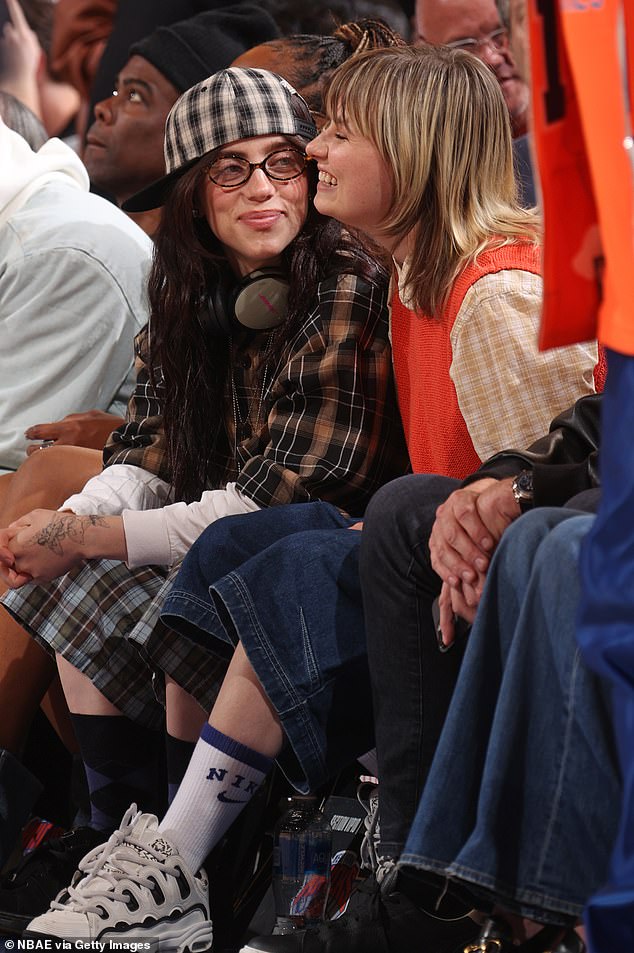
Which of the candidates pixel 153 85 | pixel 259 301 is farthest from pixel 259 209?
pixel 153 85

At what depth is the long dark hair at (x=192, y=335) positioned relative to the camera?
208 centimetres

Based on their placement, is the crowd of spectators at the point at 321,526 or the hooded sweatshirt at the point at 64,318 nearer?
the crowd of spectators at the point at 321,526

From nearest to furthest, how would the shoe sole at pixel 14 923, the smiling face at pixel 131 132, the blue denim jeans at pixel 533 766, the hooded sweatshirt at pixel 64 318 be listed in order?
the blue denim jeans at pixel 533 766
the shoe sole at pixel 14 923
the hooded sweatshirt at pixel 64 318
the smiling face at pixel 131 132

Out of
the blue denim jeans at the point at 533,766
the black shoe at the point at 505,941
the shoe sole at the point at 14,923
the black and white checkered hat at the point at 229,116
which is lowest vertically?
the shoe sole at the point at 14,923

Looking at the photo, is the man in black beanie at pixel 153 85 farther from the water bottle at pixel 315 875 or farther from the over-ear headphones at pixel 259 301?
the water bottle at pixel 315 875

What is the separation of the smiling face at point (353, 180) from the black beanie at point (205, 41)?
155 cm

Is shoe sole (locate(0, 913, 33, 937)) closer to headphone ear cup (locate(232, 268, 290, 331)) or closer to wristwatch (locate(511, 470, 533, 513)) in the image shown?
wristwatch (locate(511, 470, 533, 513))

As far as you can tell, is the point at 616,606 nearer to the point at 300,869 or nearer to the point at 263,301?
the point at 300,869

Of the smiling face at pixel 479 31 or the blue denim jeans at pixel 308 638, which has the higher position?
the smiling face at pixel 479 31

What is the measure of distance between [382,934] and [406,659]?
0.31 m

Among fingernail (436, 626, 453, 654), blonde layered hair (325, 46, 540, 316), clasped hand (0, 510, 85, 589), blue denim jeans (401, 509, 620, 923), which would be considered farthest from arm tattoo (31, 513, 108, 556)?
blue denim jeans (401, 509, 620, 923)

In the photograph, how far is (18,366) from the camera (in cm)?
264

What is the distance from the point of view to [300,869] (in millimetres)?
1692

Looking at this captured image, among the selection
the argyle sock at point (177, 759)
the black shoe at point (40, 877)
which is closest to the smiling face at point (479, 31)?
the argyle sock at point (177, 759)
